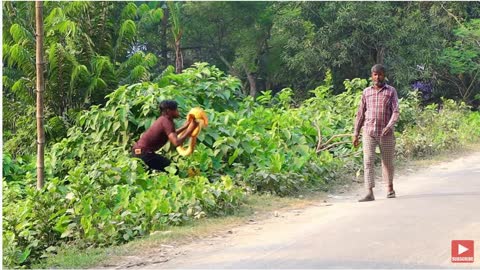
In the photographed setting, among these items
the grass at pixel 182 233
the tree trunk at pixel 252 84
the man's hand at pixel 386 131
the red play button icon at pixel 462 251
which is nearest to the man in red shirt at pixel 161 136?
the grass at pixel 182 233

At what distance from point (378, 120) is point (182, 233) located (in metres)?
2.99

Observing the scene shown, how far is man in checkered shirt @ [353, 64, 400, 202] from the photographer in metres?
7.86

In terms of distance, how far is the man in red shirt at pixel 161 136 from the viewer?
8523 millimetres

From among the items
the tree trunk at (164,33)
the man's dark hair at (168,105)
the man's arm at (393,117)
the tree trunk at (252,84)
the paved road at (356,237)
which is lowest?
the paved road at (356,237)

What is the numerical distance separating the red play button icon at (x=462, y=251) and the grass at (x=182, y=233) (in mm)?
2275

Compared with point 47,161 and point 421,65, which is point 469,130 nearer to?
point 421,65

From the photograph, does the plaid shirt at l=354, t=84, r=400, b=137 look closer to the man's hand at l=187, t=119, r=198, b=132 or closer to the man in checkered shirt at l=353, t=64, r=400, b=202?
the man in checkered shirt at l=353, t=64, r=400, b=202

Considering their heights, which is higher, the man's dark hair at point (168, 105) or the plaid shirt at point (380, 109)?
the man's dark hair at point (168, 105)

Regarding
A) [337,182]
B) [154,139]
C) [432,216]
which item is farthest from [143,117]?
[432,216]

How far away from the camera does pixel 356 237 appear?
594 cm

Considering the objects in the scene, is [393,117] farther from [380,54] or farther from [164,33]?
[164,33]

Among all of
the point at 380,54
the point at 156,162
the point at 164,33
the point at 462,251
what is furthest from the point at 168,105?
the point at 164,33

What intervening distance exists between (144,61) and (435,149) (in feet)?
21.7

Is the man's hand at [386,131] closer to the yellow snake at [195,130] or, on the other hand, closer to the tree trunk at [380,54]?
the yellow snake at [195,130]
